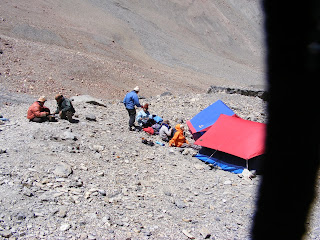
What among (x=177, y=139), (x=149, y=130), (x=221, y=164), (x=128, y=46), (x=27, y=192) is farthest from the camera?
(x=128, y=46)

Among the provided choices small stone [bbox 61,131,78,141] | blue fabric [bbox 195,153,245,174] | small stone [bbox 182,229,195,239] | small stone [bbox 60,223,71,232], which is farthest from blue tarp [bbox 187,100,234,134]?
small stone [bbox 60,223,71,232]

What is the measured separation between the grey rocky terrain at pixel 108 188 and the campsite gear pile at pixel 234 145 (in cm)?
36

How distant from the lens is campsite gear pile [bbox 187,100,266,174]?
9711mm

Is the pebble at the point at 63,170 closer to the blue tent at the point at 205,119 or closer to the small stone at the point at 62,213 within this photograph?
the small stone at the point at 62,213

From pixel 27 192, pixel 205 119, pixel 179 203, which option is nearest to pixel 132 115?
pixel 205 119

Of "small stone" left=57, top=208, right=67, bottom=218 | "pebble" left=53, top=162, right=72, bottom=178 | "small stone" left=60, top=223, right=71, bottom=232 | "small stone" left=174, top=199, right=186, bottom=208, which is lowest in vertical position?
"small stone" left=174, top=199, right=186, bottom=208

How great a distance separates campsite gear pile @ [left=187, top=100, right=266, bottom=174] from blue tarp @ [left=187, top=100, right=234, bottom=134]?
3.33 feet

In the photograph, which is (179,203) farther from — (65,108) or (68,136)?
(65,108)

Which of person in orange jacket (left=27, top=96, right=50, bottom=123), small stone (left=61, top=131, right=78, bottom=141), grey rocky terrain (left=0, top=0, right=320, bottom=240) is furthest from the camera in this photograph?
person in orange jacket (left=27, top=96, right=50, bottom=123)

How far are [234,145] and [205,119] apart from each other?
2.42 meters

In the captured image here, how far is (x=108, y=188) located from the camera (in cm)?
764

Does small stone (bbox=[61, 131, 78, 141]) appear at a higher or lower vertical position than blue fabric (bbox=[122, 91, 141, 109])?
lower

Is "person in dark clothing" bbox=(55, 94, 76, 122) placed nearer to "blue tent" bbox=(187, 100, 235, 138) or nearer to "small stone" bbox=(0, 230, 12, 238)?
"blue tent" bbox=(187, 100, 235, 138)

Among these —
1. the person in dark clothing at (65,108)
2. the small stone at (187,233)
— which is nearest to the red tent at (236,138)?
the small stone at (187,233)
